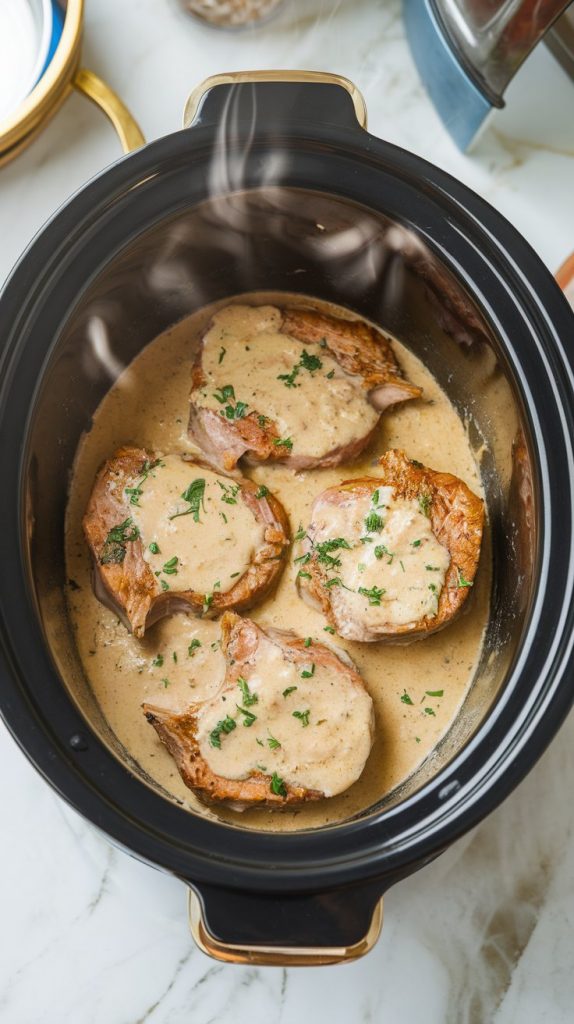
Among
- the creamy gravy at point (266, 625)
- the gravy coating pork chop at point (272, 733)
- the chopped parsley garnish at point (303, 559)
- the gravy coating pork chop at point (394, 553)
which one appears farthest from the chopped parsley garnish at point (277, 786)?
the chopped parsley garnish at point (303, 559)

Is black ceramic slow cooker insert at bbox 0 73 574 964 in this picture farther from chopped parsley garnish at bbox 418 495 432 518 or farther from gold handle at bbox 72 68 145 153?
gold handle at bbox 72 68 145 153

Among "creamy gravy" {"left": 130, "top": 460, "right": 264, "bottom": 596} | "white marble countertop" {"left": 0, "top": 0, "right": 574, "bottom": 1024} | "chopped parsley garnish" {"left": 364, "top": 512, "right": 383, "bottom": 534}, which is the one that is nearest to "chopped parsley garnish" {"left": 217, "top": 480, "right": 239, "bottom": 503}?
"creamy gravy" {"left": 130, "top": 460, "right": 264, "bottom": 596}

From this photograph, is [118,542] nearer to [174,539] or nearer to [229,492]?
[174,539]

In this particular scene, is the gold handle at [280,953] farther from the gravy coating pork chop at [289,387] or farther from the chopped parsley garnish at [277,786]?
the gravy coating pork chop at [289,387]

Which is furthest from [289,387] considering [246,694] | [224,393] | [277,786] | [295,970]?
[295,970]

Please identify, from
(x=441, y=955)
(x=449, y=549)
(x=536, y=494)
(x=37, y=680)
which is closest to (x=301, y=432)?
(x=449, y=549)

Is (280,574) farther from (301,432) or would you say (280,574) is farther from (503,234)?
(503,234)
